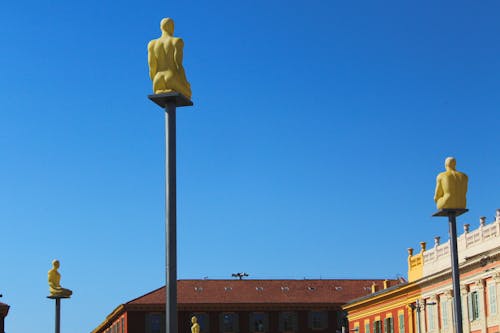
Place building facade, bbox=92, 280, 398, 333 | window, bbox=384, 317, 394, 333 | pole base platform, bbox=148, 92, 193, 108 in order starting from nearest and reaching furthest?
1. pole base platform, bbox=148, 92, 193, 108
2. window, bbox=384, 317, 394, 333
3. building facade, bbox=92, 280, 398, 333

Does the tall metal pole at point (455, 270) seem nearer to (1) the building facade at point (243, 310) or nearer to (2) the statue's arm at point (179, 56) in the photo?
(2) the statue's arm at point (179, 56)

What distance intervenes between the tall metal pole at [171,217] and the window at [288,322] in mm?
77410

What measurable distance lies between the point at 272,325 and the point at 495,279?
4506cm

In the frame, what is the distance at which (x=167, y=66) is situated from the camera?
1367cm

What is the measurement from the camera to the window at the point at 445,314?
177ft

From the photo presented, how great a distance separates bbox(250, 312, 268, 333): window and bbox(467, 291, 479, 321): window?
40.9m

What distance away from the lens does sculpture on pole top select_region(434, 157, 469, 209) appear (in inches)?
683

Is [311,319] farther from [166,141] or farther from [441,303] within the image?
[166,141]

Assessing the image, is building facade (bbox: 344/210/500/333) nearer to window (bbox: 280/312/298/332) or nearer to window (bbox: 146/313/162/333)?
window (bbox: 280/312/298/332)

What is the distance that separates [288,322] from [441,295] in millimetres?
36322

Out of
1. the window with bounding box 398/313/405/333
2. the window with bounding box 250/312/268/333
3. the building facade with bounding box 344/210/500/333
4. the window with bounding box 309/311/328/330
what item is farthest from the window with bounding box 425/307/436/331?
the window with bounding box 250/312/268/333

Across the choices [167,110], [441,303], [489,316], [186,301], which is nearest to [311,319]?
[186,301]

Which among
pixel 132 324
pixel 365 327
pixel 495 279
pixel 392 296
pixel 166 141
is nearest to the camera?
pixel 166 141

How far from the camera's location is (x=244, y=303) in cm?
8938
